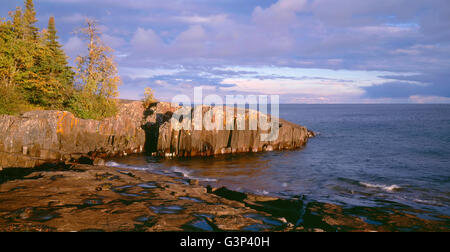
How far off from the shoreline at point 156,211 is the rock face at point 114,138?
10564 millimetres

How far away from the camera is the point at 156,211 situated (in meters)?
11.6

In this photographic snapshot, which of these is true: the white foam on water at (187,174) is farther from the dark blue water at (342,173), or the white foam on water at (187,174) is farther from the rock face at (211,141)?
the rock face at (211,141)

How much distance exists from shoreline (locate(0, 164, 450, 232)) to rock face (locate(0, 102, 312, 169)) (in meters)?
10.6

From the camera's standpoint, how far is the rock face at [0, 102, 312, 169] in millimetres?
25069

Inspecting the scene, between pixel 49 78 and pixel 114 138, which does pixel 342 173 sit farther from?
pixel 49 78

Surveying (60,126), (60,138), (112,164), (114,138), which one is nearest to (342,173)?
(112,164)

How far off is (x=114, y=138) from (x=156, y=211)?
23.8 metres

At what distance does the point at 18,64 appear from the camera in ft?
117

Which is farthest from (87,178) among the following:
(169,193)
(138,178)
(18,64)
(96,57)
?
(18,64)

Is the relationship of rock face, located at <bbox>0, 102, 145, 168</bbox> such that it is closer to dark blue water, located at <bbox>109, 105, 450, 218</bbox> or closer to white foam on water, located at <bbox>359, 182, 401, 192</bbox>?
dark blue water, located at <bbox>109, 105, 450, 218</bbox>

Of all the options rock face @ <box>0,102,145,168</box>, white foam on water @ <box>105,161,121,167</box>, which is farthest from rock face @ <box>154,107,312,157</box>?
white foam on water @ <box>105,161,121,167</box>

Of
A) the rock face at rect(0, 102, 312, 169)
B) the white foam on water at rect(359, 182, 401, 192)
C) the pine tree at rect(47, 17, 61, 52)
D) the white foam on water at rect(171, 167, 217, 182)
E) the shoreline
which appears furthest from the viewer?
the pine tree at rect(47, 17, 61, 52)
